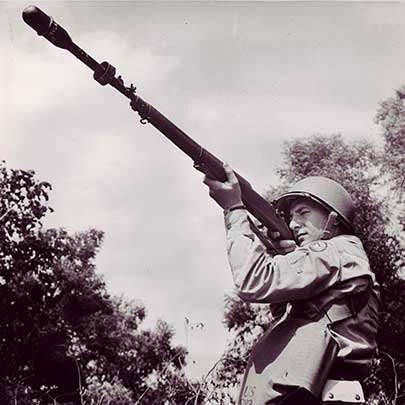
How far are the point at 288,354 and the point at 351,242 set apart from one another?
754 millimetres

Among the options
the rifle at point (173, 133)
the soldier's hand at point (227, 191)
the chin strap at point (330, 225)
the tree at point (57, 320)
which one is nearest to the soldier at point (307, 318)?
the soldier's hand at point (227, 191)

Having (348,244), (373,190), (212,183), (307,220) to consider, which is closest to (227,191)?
(212,183)

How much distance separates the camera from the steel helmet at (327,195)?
143 inches

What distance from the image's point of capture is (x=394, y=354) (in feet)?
66.1

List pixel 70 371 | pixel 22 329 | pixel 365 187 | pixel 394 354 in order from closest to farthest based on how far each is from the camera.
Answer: pixel 394 354 → pixel 365 187 → pixel 22 329 → pixel 70 371

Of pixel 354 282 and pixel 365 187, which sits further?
pixel 365 187

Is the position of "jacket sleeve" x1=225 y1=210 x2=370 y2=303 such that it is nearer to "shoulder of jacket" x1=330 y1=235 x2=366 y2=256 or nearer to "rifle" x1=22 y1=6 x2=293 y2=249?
"shoulder of jacket" x1=330 y1=235 x2=366 y2=256

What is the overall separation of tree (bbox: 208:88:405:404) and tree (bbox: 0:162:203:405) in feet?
21.5

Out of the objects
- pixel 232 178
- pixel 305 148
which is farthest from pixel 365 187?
pixel 232 178

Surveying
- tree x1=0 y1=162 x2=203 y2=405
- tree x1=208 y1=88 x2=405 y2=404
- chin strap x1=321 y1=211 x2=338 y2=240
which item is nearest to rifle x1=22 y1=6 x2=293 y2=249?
chin strap x1=321 y1=211 x2=338 y2=240

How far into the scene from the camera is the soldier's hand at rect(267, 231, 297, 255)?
374 cm

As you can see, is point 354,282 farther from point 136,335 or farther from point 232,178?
point 136,335

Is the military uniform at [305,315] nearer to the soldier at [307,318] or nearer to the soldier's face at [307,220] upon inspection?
the soldier at [307,318]

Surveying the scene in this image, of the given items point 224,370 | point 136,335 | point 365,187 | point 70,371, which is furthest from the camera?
point 136,335
